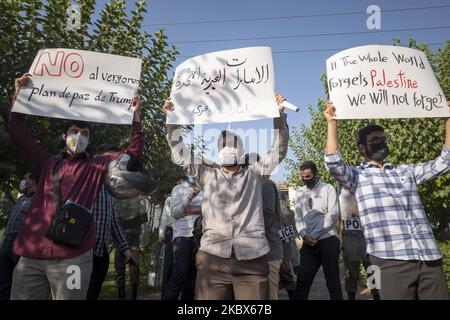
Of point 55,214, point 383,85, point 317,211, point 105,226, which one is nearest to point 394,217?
point 383,85

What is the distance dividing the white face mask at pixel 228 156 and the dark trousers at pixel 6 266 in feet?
12.1

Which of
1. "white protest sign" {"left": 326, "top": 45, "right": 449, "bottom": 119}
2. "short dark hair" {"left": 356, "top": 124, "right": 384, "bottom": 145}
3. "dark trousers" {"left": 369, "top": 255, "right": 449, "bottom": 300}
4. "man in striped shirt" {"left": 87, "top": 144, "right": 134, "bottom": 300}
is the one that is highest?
"white protest sign" {"left": 326, "top": 45, "right": 449, "bottom": 119}

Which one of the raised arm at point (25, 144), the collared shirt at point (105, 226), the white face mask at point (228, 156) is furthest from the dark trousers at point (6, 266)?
the white face mask at point (228, 156)

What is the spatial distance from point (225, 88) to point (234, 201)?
1175 millimetres

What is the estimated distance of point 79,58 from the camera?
3.90m

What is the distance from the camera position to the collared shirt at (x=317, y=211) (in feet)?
17.1

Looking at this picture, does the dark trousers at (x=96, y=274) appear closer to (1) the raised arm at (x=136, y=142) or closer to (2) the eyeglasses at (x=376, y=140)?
(1) the raised arm at (x=136, y=142)

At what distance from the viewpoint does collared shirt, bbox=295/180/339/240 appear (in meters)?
5.20

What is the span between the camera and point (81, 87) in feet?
12.5

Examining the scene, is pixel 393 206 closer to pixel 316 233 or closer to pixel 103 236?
pixel 316 233

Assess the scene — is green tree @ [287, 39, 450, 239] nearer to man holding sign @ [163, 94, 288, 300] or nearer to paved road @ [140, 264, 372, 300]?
paved road @ [140, 264, 372, 300]

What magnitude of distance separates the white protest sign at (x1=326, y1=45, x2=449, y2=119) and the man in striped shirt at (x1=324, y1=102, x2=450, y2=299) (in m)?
0.18

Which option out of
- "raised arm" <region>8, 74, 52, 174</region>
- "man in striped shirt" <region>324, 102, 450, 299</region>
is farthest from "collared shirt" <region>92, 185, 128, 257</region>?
"man in striped shirt" <region>324, 102, 450, 299</region>
